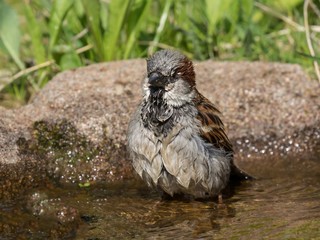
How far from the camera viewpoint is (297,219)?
3.93 meters

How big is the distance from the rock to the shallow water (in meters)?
0.17

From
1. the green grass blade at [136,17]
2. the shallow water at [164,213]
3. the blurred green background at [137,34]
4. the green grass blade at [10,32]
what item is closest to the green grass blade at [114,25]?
the blurred green background at [137,34]

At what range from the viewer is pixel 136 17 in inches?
242

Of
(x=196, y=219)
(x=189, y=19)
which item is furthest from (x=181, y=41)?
(x=196, y=219)

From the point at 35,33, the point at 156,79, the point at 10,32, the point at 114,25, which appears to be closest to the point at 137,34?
the point at 114,25

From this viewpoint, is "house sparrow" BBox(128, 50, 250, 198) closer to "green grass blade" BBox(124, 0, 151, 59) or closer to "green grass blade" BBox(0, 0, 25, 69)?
"green grass blade" BBox(124, 0, 151, 59)

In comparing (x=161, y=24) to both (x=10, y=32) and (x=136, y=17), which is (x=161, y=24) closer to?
(x=136, y=17)

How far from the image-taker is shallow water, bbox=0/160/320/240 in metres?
3.87

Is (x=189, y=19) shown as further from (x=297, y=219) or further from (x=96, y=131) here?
(x=297, y=219)

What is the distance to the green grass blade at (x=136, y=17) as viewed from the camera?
6098mm

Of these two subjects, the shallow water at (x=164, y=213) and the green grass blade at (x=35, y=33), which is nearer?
the shallow water at (x=164, y=213)

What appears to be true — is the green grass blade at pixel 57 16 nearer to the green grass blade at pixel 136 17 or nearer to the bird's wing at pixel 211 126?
the green grass blade at pixel 136 17

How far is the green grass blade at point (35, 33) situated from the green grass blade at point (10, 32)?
0.14 metres

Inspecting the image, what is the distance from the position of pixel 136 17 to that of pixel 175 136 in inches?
80.5
